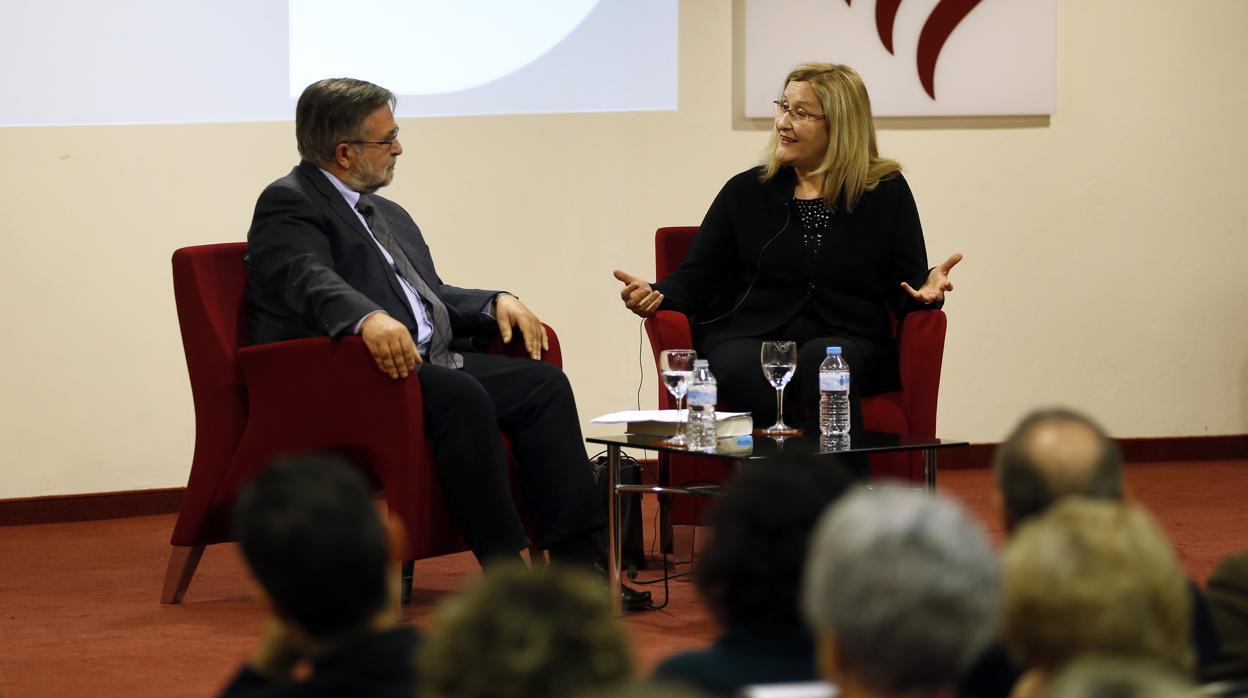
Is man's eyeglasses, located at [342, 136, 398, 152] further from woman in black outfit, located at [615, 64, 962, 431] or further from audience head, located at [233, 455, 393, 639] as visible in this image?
audience head, located at [233, 455, 393, 639]

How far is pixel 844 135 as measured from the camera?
400cm

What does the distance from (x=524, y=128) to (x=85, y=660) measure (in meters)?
2.59

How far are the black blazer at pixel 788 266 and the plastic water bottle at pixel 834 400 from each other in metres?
0.57

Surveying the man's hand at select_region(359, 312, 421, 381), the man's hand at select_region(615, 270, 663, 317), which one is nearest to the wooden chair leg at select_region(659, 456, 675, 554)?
the man's hand at select_region(615, 270, 663, 317)

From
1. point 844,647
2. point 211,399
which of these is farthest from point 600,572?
point 844,647

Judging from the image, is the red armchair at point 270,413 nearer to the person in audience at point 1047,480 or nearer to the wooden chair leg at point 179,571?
the wooden chair leg at point 179,571

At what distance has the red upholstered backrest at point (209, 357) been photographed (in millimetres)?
3408

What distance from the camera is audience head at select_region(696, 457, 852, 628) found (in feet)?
4.37

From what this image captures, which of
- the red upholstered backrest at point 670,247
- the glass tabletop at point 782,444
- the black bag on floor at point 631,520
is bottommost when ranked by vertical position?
the black bag on floor at point 631,520

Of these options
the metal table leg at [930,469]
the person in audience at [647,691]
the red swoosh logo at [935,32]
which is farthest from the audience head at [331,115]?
the person in audience at [647,691]

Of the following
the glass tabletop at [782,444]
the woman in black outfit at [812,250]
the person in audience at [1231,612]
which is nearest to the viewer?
the person in audience at [1231,612]

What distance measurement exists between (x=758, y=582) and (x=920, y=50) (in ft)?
14.0

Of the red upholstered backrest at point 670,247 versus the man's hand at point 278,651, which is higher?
the red upholstered backrest at point 670,247

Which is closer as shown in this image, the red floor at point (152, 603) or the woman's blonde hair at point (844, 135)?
the red floor at point (152, 603)
